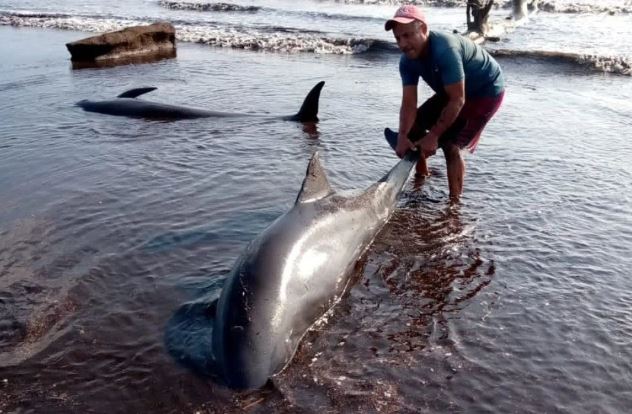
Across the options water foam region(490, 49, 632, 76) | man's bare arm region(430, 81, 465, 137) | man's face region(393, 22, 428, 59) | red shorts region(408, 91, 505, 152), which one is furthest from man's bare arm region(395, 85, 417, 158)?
water foam region(490, 49, 632, 76)

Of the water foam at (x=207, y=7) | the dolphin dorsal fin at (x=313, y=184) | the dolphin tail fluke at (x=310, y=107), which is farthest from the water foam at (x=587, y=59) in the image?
the water foam at (x=207, y=7)

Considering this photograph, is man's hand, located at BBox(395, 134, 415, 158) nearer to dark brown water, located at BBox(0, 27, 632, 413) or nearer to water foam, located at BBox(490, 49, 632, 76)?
dark brown water, located at BBox(0, 27, 632, 413)

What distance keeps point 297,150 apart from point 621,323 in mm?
4818

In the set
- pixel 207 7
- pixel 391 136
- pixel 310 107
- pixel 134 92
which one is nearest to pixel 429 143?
pixel 391 136

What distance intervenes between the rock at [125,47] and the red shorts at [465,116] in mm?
10426

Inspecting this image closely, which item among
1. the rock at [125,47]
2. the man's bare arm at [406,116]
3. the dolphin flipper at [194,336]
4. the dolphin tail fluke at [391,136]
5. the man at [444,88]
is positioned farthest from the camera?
the rock at [125,47]

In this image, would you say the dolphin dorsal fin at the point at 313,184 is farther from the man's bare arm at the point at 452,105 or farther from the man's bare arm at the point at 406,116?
the man's bare arm at the point at 406,116

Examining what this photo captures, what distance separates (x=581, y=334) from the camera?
13.3ft

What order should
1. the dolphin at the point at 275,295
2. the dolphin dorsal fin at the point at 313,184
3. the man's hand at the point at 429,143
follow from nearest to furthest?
the dolphin at the point at 275,295 < the dolphin dorsal fin at the point at 313,184 < the man's hand at the point at 429,143

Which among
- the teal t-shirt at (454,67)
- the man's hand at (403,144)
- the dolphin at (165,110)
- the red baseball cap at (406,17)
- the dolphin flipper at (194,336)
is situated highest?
the red baseball cap at (406,17)

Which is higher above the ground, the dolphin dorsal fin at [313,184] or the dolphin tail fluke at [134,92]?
the dolphin tail fluke at [134,92]

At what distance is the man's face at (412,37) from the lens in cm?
548

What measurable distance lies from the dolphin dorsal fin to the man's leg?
2.11 meters

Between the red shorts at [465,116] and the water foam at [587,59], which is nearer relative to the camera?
the red shorts at [465,116]
